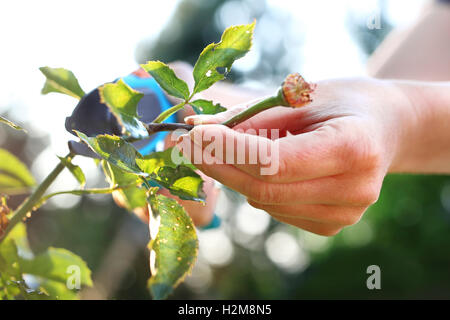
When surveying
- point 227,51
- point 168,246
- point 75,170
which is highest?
point 227,51

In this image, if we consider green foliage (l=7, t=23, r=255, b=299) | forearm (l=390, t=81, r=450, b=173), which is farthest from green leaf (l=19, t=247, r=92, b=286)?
forearm (l=390, t=81, r=450, b=173)

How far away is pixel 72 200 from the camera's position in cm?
911

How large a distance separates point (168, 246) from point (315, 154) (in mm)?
215

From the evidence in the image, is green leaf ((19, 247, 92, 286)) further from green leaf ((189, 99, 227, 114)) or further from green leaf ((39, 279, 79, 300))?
green leaf ((189, 99, 227, 114))

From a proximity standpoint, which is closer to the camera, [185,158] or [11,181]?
[185,158]

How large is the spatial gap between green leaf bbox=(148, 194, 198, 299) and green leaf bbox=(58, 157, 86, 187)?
0.39 feet

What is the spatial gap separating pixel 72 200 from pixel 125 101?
9.26 meters

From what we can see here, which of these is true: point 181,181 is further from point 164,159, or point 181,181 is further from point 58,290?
point 58,290

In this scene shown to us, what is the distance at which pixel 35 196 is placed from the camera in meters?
0.48

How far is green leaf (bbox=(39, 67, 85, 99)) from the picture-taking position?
502mm

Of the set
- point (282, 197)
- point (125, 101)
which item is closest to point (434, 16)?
point (282, 197)

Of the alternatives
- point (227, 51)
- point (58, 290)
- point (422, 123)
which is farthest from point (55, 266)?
point (422, 123)

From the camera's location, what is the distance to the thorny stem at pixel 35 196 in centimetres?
47
